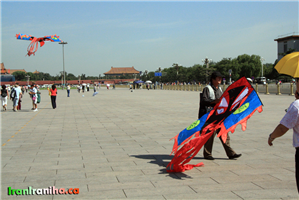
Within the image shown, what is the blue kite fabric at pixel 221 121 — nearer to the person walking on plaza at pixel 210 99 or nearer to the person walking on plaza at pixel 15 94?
the person walking on plaza at pixel 210 99

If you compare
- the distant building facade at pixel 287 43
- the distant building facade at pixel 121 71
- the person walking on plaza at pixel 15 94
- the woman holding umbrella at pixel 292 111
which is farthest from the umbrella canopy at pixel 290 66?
the distant building facade at pixel 121 71

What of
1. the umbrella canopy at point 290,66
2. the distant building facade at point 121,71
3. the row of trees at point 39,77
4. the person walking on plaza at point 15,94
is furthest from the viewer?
the distant building facade at point 121,71

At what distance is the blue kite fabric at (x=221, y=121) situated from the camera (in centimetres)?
441

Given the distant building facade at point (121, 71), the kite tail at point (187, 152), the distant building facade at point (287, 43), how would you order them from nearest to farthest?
the kite tail at point (187, 152), the distant building facade at point (287, 43), the distant building facade at point (121, 71)

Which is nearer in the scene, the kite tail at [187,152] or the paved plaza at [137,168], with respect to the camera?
the paved plaza at [137,168]

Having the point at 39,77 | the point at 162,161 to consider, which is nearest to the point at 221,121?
the point at 162,161

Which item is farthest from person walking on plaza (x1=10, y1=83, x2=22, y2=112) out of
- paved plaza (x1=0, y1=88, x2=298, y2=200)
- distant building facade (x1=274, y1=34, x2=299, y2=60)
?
distant building facade (x1=274, y1=34, x2=299, y2=60)

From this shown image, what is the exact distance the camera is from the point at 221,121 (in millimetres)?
4586

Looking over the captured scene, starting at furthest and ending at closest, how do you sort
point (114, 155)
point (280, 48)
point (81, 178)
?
point (280, 48), point (114, 155), point (81, 178)

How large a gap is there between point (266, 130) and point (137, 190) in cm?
576

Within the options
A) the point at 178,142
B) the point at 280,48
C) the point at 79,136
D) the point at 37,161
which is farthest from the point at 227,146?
the point at 280,48

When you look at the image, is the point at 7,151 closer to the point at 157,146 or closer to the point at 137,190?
the point at 157,146

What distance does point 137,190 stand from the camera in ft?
12.5

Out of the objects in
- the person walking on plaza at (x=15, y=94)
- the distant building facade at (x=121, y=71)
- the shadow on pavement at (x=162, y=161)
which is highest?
the distant building facade at (x=121, y=71)
